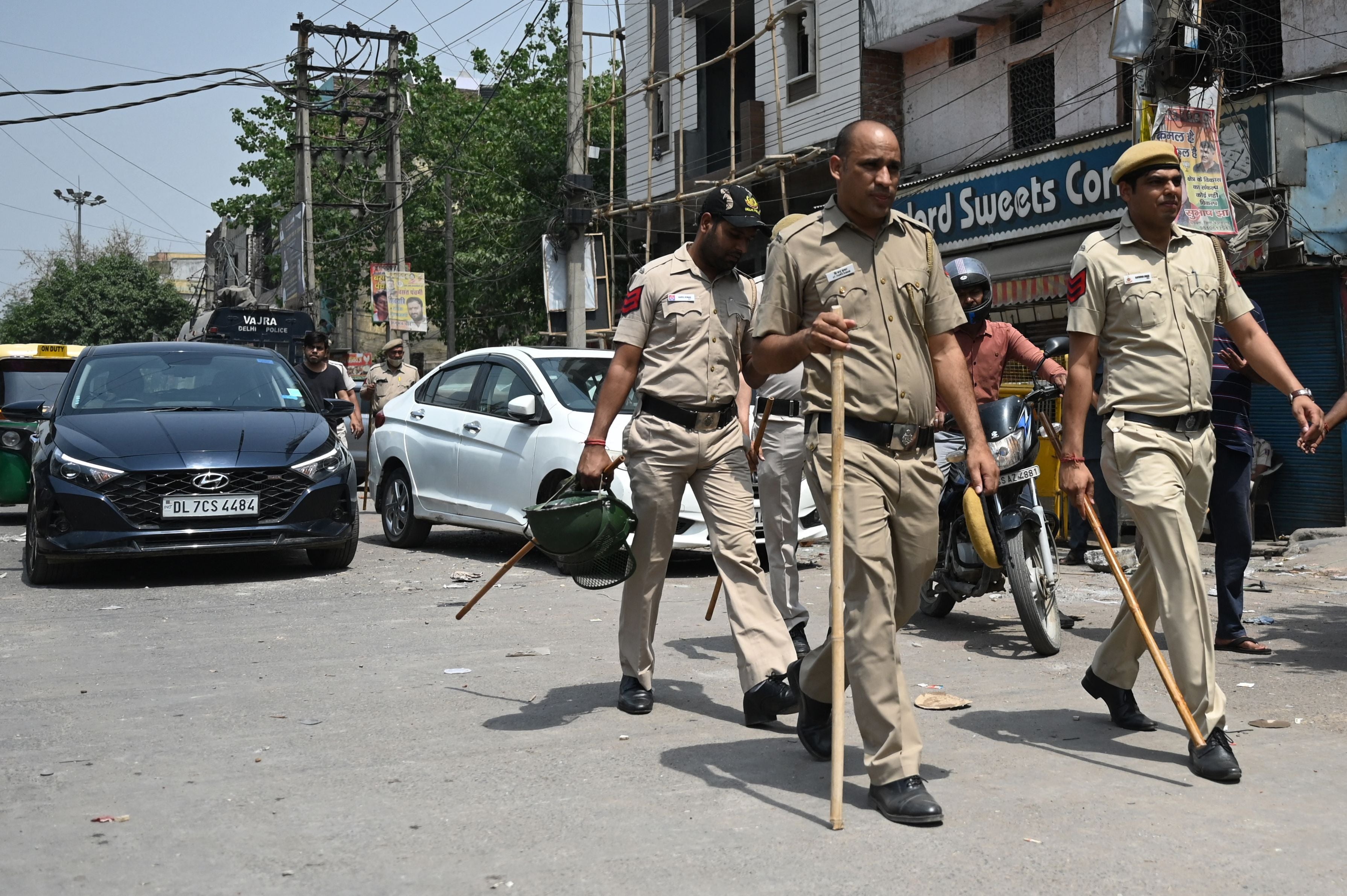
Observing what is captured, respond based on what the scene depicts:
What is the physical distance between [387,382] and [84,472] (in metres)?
5.51

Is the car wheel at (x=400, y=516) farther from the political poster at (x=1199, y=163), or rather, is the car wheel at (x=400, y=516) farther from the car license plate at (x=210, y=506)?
the political poster at (x=1199, y=163)

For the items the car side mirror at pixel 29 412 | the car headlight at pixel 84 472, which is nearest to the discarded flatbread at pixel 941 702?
the car headlight at pixel 84 472

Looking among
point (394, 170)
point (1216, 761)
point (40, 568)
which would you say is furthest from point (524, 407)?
point (394, 170)

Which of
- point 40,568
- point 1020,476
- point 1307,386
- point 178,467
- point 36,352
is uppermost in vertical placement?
point 36,352

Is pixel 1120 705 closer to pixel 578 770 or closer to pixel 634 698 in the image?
pixel 634 698

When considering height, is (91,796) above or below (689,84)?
below

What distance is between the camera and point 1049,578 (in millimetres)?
6664

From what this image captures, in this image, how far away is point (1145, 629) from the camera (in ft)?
15.1

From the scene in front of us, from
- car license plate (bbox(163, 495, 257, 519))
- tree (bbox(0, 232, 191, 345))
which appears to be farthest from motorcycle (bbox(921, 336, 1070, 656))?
tree (bbox(0, 232, 191, 345))

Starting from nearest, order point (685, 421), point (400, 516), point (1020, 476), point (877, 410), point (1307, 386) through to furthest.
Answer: point (877, 410)
point (685, 421)
point (1020, 476)
point (400, 516)
point (1307, 386)

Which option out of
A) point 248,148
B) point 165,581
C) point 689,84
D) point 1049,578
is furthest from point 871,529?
point 248,148

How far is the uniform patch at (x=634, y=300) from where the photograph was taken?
545 centimetres

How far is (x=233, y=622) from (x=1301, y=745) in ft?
18.1

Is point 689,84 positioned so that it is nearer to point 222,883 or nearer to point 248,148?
point 222,883
